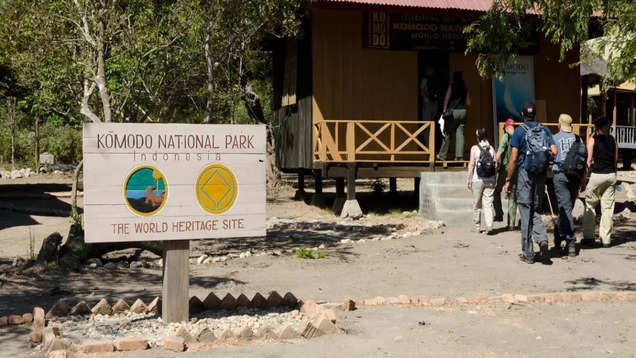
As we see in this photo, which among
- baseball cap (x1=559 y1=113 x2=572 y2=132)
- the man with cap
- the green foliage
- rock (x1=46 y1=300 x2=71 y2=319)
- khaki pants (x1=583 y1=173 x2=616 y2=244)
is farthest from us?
the man with cap

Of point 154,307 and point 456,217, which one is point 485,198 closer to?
point 456,217

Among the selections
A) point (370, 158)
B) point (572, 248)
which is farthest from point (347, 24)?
point (572, 248)

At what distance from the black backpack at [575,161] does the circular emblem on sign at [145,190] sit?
594cm

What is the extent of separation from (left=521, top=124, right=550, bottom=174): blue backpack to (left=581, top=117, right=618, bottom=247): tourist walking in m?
1.29

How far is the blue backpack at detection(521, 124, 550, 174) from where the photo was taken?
30.2 ft

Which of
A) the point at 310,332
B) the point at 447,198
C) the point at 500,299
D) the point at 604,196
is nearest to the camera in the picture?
the point at 310,332

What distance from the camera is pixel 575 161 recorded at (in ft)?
32.3

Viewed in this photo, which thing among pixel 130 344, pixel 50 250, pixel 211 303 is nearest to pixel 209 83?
pixel 50 250

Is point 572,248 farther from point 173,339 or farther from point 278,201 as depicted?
point 278,201

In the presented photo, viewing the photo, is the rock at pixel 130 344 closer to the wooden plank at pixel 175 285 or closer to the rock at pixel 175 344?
the rock at pixel 175 344

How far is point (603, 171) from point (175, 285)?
674 centimetres

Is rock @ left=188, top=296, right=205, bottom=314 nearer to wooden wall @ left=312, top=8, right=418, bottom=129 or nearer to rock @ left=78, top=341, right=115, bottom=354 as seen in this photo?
rock @ left=78, top=341, right=115, bottom=354

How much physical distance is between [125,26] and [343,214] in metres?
5.99

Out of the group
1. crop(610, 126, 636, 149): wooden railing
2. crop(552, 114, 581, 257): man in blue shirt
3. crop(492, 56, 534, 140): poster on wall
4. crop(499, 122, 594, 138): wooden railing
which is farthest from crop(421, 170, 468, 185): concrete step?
crop(610, 126, 636, 149): wooden railing
